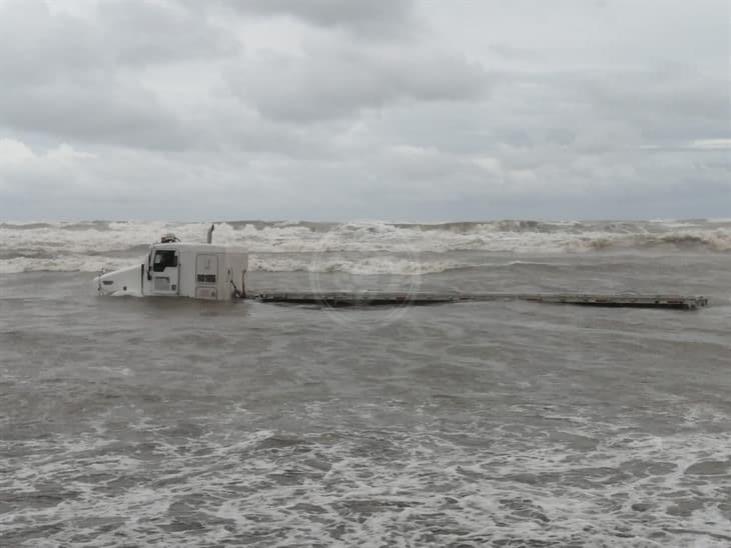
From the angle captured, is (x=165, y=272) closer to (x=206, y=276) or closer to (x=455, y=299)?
(x=206, y=276)

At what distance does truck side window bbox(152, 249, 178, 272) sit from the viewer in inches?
971

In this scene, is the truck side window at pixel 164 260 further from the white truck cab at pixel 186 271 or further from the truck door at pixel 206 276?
the truck door at pixel 206 276

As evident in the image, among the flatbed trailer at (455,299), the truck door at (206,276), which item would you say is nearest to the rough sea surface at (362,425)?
the truck door at (206,276)

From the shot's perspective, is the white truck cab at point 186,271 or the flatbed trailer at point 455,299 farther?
the flatbed trailer at point 455,299

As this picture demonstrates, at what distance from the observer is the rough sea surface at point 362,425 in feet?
22.2

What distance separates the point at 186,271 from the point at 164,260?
986mm

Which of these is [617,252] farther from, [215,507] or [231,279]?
[215,507]

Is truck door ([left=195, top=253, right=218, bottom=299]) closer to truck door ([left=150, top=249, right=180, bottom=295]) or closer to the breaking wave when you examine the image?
truck door ([left=150, top=249, right=180, bottom=295])

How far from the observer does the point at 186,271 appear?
965 inches

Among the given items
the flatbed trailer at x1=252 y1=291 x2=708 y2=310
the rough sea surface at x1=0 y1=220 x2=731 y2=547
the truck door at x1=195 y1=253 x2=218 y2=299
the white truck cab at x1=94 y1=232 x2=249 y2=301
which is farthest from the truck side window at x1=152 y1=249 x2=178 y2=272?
the flatbed trailer at x1=252 y1=291 x2=708 y2=310

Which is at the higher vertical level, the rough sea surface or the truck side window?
the truck side window

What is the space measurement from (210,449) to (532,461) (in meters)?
3.90

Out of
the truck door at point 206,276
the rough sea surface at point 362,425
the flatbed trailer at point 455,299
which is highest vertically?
the truck door at point 206,276

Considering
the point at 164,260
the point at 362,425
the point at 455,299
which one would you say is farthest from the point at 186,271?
the point at 362,425
